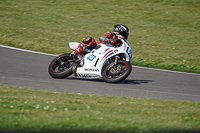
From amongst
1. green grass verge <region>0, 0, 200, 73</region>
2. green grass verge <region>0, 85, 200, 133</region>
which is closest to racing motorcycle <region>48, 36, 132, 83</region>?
green grass verge <region>0, 85, 200, 133</region>

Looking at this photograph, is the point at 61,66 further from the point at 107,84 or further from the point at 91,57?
the point at 107,84

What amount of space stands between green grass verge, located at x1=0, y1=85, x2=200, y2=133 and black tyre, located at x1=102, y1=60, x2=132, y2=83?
4.92 ft

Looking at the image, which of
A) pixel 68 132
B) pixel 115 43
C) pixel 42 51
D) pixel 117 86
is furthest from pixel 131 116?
pixel 42 51

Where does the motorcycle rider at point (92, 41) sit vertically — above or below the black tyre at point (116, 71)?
A: above

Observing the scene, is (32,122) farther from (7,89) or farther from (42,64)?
(42,64)

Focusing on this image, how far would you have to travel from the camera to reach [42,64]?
11070mm

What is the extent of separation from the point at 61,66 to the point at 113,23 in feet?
37.8

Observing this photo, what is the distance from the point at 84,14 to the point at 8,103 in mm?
17156

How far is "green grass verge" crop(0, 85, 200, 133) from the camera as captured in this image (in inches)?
171

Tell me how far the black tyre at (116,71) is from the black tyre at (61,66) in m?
1.01

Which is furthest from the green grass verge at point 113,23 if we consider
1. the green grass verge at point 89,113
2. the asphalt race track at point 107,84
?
the green grass verge at point 89,113

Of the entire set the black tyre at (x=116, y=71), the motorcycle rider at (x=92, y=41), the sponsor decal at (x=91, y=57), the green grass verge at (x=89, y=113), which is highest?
the motorcycle rider at (x=92, y=41)

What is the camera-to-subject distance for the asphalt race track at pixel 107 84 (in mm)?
7887

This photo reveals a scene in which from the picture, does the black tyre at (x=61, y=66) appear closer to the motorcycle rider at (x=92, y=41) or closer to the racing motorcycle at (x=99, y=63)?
the racing motorcycle at (x=99, y=63)
